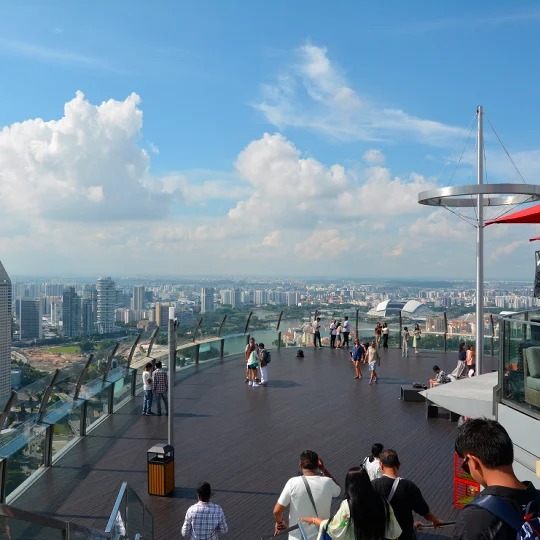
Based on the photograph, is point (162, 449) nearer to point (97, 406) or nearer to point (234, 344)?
point (97, 406)

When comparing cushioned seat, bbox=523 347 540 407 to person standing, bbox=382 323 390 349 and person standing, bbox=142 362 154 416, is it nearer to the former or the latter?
person standing, bbox=142 362 154 416

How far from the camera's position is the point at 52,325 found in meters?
41.7

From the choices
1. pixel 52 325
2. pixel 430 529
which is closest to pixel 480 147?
pixel 430 529

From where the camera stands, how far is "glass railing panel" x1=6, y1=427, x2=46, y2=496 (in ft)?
26.0

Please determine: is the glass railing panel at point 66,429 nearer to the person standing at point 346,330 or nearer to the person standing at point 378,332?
the person standing at point 346,330

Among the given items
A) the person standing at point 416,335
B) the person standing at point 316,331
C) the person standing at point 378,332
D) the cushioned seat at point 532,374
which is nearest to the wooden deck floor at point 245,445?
the cushioned seat at point 532,374

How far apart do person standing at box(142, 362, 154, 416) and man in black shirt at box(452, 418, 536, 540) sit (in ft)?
37.5

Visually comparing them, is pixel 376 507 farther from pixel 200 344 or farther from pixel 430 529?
pixel 200 344

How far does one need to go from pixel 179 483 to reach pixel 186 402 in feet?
19.8

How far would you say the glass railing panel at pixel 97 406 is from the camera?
39.1 ft

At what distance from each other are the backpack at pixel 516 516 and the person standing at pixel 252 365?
48.7ft

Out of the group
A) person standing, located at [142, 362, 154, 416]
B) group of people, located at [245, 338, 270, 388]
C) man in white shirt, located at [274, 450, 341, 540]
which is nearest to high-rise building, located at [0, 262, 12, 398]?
person standing, located at [142, 362, 154, 416]

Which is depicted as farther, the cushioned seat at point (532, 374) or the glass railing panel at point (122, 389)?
the glass railing panel at point (122, 389)

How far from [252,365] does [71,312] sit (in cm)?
2805
